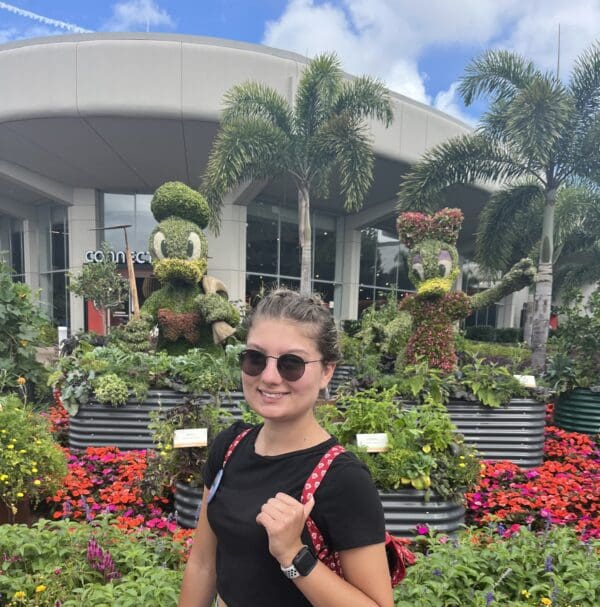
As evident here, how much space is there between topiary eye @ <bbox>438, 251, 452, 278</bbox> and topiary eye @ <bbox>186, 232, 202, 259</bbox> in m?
3.35

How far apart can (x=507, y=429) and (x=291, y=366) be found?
410cm

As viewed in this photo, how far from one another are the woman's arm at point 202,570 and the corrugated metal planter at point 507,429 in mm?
3661

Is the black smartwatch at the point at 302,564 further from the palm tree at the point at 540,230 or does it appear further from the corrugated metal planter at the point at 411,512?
the palm tree at the point at 540,230

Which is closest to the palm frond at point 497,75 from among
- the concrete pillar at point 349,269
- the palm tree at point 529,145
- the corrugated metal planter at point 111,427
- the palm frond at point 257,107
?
the palm tree at point 529,145

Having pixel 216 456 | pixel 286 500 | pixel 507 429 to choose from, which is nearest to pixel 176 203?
pixel 507 429

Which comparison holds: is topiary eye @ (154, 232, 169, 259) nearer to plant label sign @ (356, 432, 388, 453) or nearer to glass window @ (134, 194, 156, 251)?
plant label sign @ (356, 432, 388, 453)

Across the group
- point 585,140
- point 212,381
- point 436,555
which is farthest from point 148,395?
point 585,140

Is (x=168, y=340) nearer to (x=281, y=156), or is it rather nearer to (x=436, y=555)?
(x=436, y=555)

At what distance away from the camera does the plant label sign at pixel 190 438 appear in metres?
2.96

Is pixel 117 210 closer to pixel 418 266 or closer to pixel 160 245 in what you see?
pixel 160 245

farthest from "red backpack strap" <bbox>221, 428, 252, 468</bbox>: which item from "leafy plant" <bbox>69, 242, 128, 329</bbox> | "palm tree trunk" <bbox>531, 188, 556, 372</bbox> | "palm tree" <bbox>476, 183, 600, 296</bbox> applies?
"leafy plant" <bbox>69, 242, 128, 329</bbox>

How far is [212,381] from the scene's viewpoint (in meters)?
4.64

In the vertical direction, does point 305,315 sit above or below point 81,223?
below

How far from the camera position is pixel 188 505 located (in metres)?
2.83
